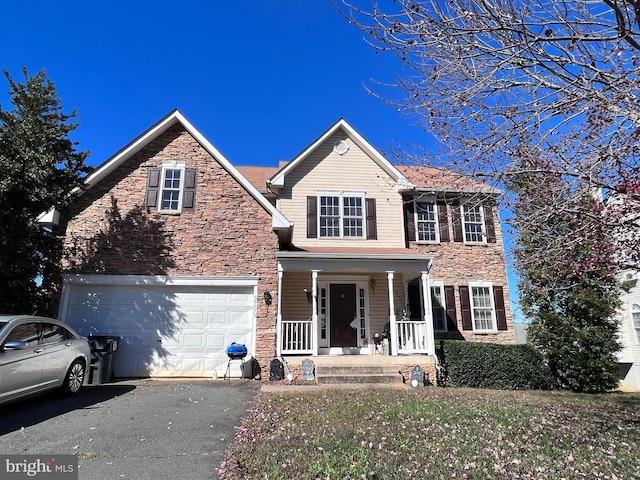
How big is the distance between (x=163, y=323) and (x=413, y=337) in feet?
24.5

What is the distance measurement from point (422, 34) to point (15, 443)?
724 centimetres

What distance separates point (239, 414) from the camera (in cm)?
676

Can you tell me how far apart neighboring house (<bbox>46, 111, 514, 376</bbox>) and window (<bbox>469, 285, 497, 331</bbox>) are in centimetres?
4

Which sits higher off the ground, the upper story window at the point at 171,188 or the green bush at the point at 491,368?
the upper story window at the point at 171,188

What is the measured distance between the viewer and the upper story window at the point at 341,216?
14.2m

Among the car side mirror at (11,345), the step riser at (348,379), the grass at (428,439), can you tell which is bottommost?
the grass at (428,439)

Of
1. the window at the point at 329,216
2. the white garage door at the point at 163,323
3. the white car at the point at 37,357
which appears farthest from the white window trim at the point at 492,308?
the white car at the point at 37,357

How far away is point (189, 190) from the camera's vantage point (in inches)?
470

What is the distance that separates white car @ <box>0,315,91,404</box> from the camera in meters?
6.22

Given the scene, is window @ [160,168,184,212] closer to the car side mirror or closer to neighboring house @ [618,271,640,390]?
the car side mirror

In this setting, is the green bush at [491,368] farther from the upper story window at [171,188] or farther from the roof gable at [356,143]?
the upper story window at [171,188]

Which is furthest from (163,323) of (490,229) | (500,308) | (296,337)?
(490,229)

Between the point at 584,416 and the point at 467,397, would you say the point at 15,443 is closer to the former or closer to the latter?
the point at 467,397

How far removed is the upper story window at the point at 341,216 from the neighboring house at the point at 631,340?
11001 mm
